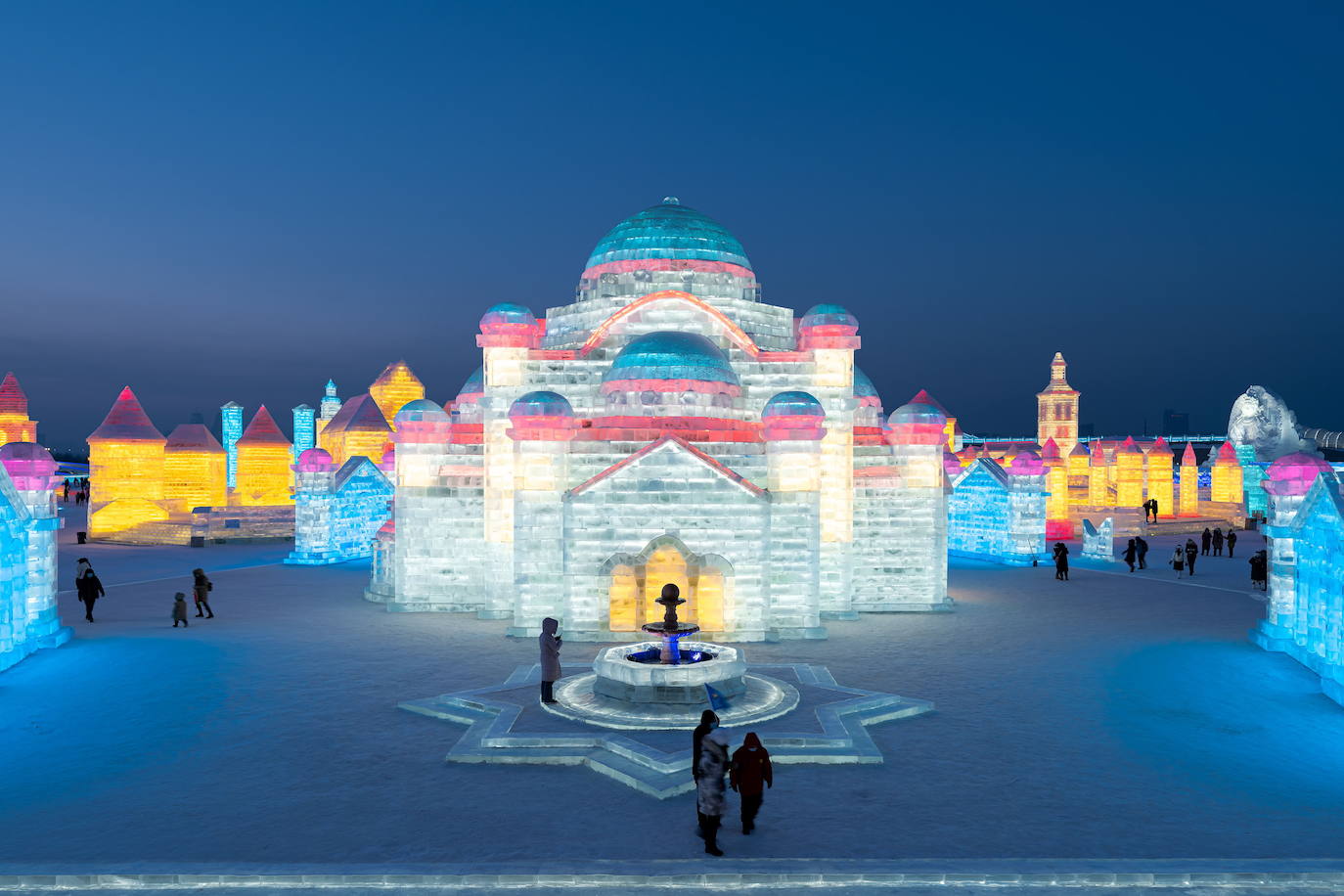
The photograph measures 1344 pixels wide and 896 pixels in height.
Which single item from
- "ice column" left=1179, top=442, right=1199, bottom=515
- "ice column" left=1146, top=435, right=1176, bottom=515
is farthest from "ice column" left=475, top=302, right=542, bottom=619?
"ice column" left=1179, top=442, right=1199, bottom=515

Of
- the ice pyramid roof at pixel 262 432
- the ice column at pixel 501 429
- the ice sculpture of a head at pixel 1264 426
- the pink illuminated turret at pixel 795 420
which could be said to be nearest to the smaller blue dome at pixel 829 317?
the pink illuminated turret at pixel 795 420

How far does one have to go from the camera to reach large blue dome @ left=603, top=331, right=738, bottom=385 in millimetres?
18969

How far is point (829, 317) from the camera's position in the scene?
20.2m

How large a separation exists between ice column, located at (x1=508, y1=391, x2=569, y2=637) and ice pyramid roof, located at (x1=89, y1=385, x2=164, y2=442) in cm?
2787

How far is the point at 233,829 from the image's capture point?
25.6ft

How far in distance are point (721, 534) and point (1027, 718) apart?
22.3ft

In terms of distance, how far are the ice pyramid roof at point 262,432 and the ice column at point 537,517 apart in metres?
28.0

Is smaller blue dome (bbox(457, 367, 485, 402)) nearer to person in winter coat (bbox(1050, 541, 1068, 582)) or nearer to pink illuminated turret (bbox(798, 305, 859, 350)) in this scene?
pink illuminated turret (bbox(798, 305, 859, 350))

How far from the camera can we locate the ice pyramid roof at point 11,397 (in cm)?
3916

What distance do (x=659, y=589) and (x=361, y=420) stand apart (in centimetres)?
2872

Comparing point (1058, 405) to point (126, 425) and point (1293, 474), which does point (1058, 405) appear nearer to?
point (1293, 474)

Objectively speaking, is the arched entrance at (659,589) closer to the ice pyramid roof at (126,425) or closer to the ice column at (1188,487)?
the ice pyramid roof at (126,425)

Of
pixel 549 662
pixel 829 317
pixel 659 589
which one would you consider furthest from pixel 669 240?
pixel 549 662

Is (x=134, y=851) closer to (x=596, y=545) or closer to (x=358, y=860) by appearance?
(x=358, y=860)
